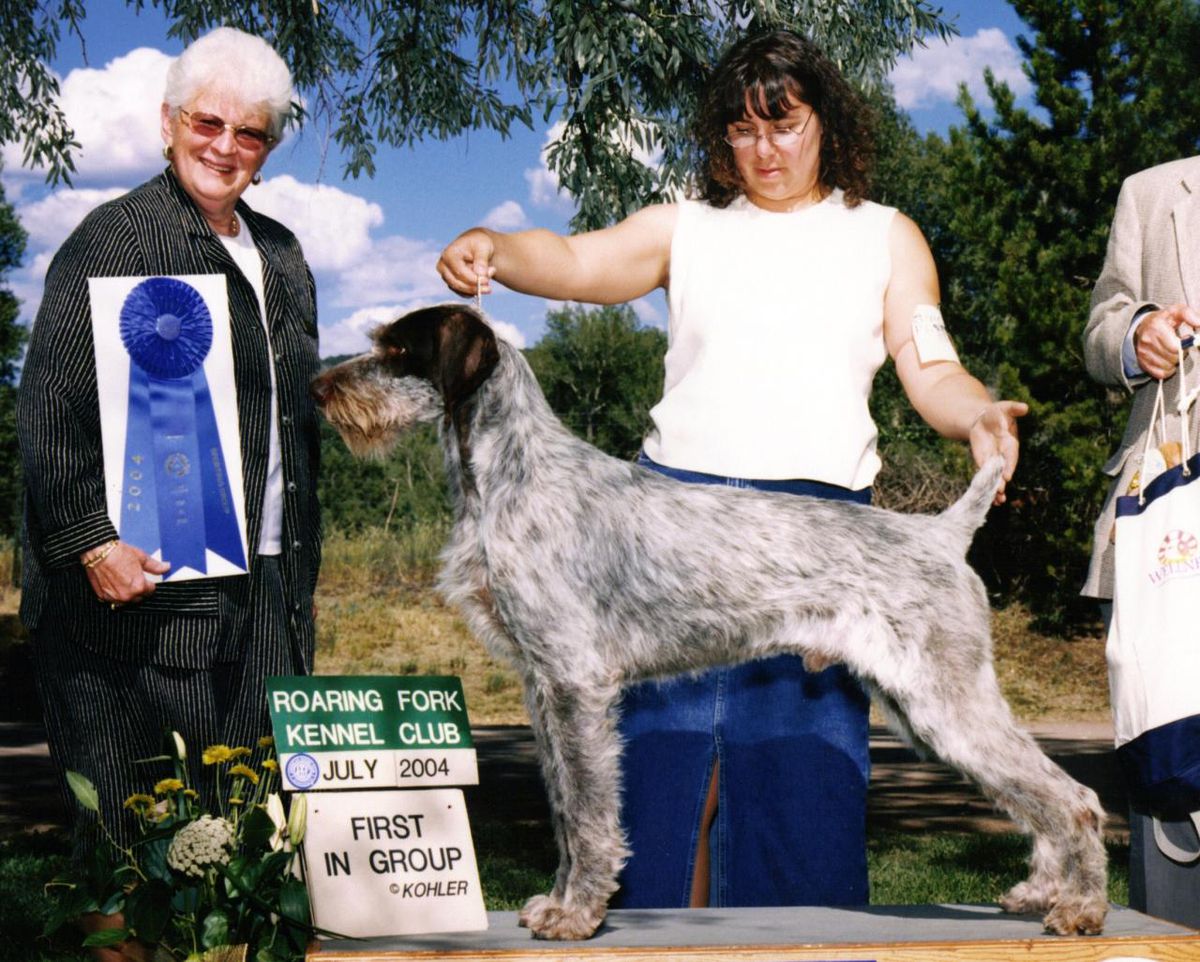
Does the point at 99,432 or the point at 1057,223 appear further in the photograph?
the point at 1057,223

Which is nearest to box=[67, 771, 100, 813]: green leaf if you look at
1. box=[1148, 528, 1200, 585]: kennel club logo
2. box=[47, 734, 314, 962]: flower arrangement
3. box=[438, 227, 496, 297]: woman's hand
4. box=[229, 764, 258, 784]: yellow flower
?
box=[47, 734, 314, 962]: flower arrangement

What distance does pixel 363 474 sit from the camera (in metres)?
22.2

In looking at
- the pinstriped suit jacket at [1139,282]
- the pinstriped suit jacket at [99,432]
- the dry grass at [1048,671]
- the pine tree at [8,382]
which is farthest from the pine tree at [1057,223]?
the pine tree at [8,382]

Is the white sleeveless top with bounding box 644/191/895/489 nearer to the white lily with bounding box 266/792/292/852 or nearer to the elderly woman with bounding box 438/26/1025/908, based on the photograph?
the elderly woman with bounding box 438/26/1025/908

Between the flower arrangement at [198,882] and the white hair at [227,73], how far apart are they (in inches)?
69.7

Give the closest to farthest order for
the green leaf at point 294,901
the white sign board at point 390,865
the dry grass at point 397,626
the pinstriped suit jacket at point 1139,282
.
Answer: the white sign board at point 390,865
the green leaf at point 294,901
the pinstriped suit jacket at point 1139,282
the dry grass at point 397,626

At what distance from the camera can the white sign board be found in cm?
298

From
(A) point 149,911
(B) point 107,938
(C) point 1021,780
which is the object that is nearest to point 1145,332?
(C) point 1021,780

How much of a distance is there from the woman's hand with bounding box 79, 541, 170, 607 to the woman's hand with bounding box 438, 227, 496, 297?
1122mm

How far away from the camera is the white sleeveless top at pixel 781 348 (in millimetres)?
3281

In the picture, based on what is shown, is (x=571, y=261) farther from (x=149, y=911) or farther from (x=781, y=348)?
(x=149, y=911)

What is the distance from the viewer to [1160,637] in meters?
3.03

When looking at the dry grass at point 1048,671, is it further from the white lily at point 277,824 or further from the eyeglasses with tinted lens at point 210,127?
the eyeglasses with tinted lens at point 210,127

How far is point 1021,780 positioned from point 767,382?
117 centimetres
